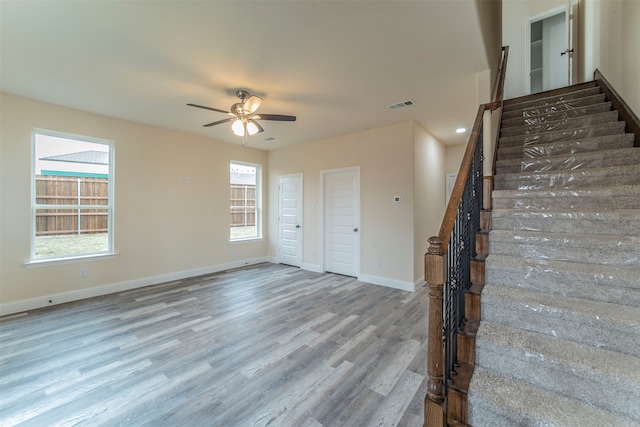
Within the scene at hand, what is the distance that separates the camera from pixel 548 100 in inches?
157

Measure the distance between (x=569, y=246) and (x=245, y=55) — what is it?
3.03 m

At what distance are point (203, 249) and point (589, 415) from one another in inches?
210

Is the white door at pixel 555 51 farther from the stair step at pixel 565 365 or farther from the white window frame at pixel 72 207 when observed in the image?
the white window frame at pixel 72 207

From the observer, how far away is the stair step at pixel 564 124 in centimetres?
296

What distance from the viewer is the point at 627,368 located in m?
1.20

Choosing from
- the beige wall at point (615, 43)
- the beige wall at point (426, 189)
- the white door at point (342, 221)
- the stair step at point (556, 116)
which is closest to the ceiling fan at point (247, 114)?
the white door at point (342, 221)

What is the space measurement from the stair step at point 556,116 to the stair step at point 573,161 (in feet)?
3.43

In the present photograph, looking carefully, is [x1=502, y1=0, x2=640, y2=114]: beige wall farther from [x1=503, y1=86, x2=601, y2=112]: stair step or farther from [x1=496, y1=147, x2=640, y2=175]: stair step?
[x1=496, y1=147, x2=640, y2=175]: stair step

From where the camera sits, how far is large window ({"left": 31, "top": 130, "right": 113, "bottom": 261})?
3.56 m

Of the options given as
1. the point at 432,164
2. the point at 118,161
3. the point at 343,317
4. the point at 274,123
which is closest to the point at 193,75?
the point at 274,123

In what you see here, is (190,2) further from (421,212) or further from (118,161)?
(421,212)

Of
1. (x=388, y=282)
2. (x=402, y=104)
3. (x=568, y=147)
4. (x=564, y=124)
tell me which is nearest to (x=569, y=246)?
(x=568, y=147)

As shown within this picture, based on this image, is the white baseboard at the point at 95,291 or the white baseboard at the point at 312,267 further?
the white baseboard at the point at 312,267

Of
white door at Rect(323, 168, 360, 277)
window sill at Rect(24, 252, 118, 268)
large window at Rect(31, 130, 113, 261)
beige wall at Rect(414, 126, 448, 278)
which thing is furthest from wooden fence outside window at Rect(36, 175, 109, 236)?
beige wall at Rect(414, 126, 448, 278)
